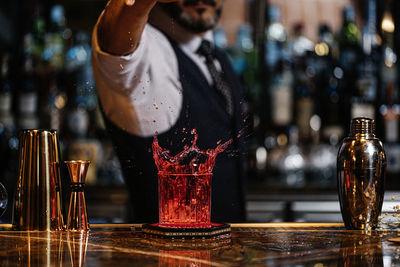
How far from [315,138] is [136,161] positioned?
5.18 feet

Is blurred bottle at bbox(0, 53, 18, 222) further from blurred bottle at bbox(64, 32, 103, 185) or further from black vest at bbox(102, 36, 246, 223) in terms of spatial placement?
black vest at bbox(102, 36, 246, 223)

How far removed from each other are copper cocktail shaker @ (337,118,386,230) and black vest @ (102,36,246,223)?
0.33m

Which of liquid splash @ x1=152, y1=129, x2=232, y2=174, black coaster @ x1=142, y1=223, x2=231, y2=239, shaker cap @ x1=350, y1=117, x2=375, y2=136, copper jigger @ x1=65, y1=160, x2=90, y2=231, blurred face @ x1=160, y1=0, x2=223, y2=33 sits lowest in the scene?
black coaster @ x1=142, y1=223, x2=231, y2=239

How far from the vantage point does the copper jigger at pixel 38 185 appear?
1104 millimetres

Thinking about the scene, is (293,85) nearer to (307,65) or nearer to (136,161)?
(307,65)

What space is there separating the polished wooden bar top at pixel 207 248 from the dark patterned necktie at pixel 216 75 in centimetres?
82

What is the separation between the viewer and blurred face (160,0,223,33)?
180 cm

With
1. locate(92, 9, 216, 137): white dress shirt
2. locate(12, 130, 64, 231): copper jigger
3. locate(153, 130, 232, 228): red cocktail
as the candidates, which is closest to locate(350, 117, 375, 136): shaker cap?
locate(153, 130, 232, 228): red cocktail

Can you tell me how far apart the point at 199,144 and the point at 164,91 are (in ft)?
0.99

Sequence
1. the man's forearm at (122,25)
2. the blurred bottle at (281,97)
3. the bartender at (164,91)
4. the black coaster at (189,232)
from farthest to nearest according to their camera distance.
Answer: the blurred bottle at (281,97) → the bartender at (164,91) → the man's forearm at (122,25) → the black coaster at (189,232)

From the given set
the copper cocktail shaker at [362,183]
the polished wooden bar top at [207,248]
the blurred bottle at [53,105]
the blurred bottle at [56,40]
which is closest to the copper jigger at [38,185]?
the polished wooden bar top at [207,248]

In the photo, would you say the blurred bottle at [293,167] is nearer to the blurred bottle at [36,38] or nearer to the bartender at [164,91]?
the bartender at [164,91]

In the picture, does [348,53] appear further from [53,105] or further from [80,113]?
[53,105]

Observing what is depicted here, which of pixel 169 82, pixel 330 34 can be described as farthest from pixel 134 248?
pixel 330 34
